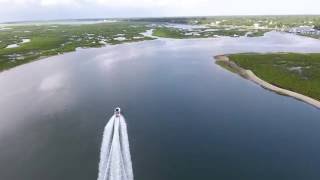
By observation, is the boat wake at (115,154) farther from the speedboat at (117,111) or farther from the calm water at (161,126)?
the speedboat at (117,111)

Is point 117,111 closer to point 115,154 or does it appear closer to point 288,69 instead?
point 115,154

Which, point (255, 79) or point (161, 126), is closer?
point (161, 126)

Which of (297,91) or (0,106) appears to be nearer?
(0,106)

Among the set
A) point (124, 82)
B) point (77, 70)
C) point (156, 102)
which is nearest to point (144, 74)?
point (124, 82)

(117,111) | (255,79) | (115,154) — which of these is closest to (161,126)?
(117,111)

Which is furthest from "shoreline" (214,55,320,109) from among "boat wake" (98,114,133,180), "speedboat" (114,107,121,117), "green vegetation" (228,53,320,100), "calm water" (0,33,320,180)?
"boat wake" (98,114,133,180)

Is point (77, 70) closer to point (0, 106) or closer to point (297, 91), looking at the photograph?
point (0, 106)
